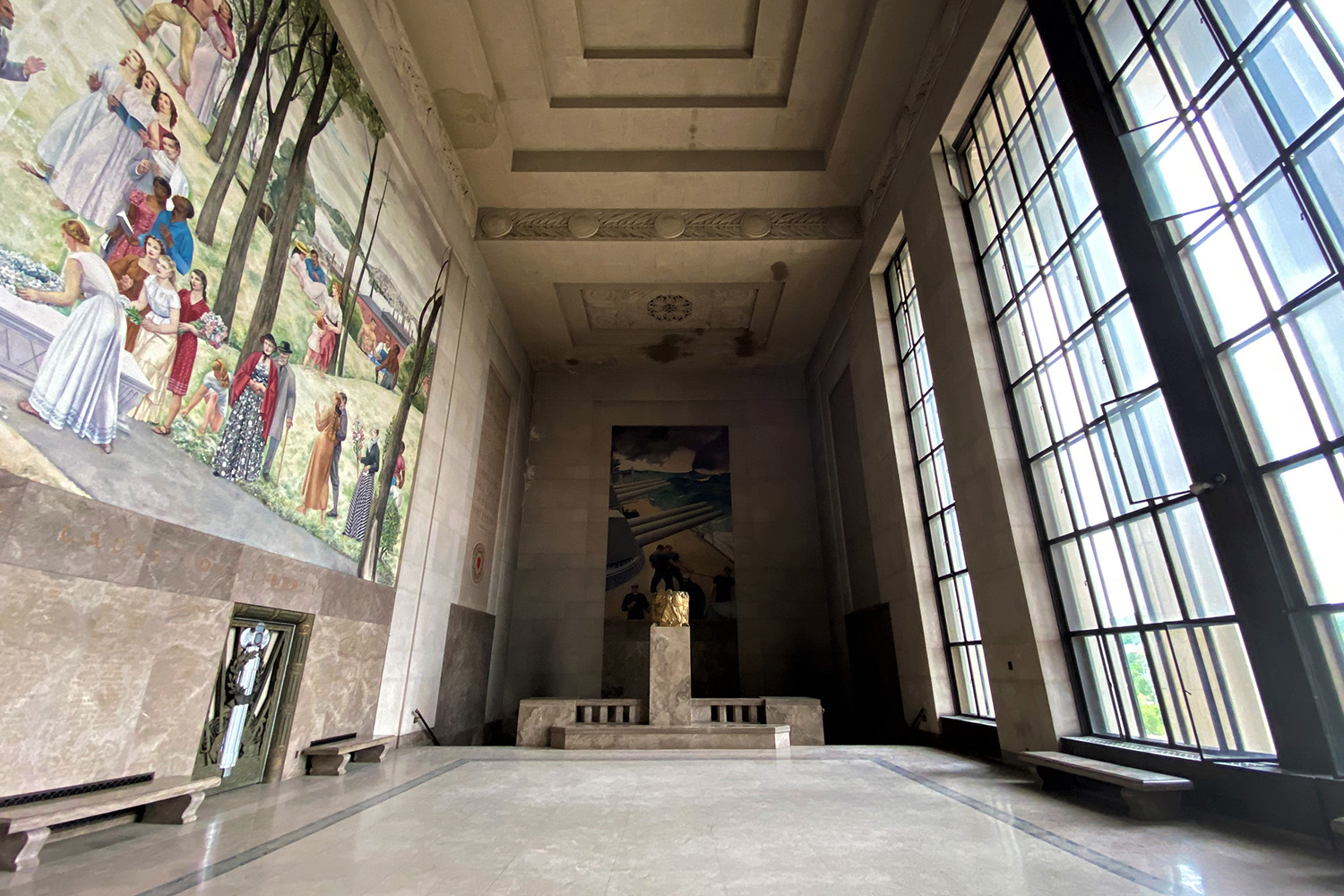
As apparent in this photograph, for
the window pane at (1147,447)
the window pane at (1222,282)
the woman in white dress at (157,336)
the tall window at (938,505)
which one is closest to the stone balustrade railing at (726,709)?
the tall window at (938,505)

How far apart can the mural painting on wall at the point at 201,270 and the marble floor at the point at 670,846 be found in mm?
2205

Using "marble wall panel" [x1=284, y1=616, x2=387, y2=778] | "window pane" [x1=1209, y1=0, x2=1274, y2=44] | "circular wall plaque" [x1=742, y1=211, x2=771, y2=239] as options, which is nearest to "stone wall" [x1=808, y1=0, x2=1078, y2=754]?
"circular wall plaque" [x1=742, y1=211, x2=771, y2=239]

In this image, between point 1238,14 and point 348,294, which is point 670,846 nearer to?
point 1238,14

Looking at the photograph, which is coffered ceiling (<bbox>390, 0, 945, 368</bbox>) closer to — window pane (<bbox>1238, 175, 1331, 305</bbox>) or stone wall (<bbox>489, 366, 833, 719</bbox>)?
stone wall (<bbox>489, 366, 833, 719</bbox>)

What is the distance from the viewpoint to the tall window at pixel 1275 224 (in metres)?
3.46

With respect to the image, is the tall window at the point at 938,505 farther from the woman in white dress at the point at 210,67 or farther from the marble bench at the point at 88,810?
the woman in white dress at the point at 210,67

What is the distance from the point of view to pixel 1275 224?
376 centimetres

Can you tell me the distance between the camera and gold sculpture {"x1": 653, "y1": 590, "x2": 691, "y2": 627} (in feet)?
30.7

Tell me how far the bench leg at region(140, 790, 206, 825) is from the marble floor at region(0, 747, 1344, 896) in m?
0.14

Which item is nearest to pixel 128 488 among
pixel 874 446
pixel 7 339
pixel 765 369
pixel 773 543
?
pixel 7 339

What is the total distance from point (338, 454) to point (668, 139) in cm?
764

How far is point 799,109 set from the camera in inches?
397

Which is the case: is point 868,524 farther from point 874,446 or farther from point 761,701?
point 761,701

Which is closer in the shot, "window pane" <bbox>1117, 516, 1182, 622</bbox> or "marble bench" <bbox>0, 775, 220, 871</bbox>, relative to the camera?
"marble bench" <bbox>0, 775, 220, 871</bbox>
